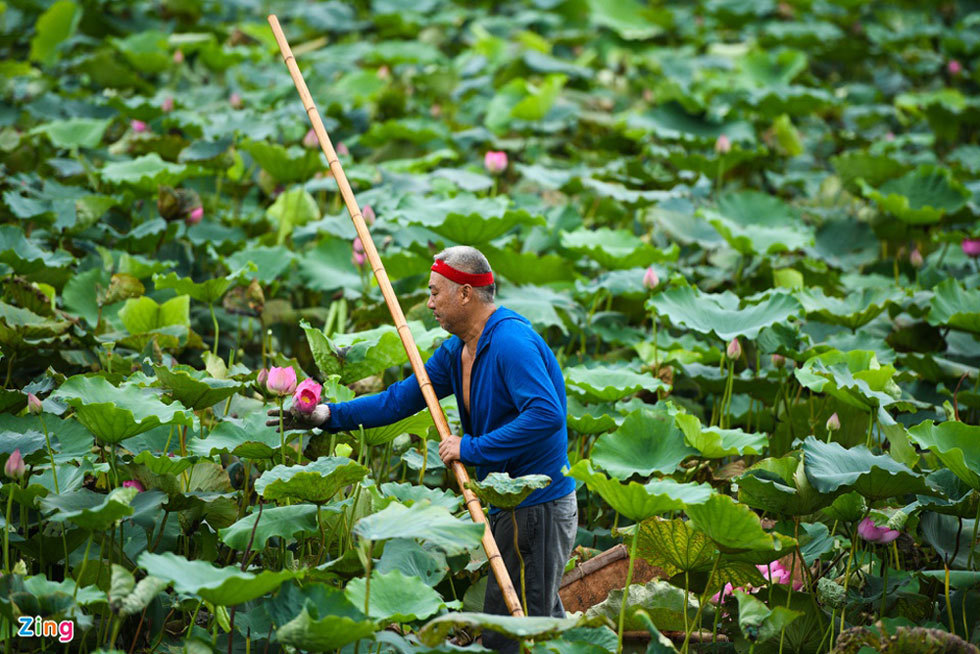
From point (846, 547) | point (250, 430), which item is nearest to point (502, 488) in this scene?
point (250, 430)

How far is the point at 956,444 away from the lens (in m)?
2.79

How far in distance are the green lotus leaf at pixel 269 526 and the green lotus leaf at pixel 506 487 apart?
1.56 feet

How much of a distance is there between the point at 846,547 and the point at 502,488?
1165 millimetres

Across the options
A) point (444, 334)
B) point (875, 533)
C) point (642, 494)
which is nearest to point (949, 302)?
point (875, 533)

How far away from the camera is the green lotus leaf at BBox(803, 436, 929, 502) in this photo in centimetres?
251

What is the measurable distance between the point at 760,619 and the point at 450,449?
2.63ft

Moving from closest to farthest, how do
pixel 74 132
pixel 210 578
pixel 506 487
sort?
pixel 210 578, pixel 506 487, pixel 74 132

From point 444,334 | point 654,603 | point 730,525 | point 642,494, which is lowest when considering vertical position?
point 654,603

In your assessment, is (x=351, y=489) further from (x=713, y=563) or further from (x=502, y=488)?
(x=713, y=563)

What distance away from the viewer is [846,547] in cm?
288

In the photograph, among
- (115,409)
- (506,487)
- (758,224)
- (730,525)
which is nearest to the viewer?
(506,487)

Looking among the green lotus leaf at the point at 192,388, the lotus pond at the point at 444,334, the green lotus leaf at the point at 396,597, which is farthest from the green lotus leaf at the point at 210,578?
the green lotus leaf at the point at 192,388

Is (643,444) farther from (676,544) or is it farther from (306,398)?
(306,398)

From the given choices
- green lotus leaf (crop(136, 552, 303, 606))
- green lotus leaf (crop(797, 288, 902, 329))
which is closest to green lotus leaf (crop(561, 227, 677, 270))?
green lotus leaf (crop(797, 288, 902, 329))
